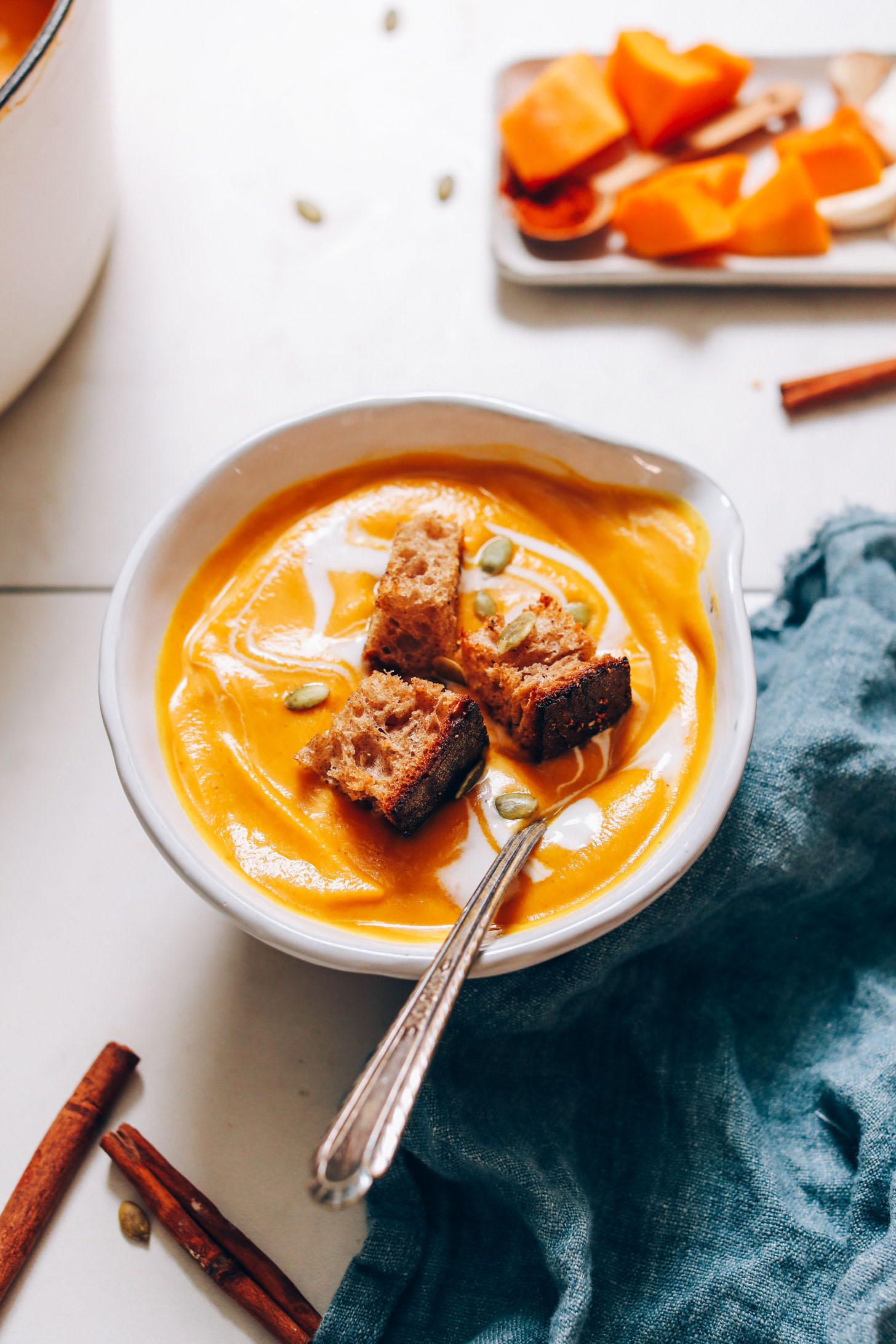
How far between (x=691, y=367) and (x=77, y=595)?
1139 millimetres

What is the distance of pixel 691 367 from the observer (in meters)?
1.91

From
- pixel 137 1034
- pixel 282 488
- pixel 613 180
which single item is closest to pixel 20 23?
pixel 282 488

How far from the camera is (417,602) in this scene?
4.41 ft

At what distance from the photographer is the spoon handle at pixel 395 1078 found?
899 mm

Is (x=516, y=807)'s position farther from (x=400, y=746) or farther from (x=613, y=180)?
(x=613, y=180)

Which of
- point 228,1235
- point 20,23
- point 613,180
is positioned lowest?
point 228,1235

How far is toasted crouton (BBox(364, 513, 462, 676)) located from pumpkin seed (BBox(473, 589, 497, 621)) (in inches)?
1.5

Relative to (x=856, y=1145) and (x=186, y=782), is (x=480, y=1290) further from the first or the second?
(x=186, y=782)

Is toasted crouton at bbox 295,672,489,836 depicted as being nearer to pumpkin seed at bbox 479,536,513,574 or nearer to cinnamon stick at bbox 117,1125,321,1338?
pumpkin seed at bbox 479,536,513,574

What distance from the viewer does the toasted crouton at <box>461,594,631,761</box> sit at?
4.23 ft

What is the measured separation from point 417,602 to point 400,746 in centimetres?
19

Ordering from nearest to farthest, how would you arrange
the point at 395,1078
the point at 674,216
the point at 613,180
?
1. the point at 395,1078
2. the point at 674,216
3. the point at 613,180

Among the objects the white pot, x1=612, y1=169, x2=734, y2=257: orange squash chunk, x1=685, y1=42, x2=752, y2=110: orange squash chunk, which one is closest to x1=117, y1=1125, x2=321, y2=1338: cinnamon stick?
the white pot

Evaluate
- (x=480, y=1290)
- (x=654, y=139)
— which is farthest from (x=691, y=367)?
(x=480, y=1290)
